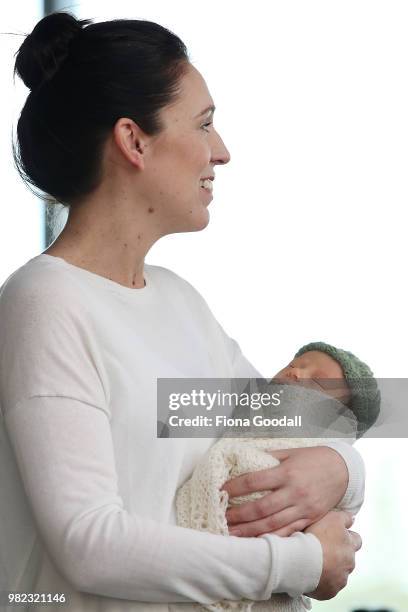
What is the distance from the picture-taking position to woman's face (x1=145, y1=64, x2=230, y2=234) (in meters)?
1.46

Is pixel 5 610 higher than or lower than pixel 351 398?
lower

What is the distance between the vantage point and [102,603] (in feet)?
4.26

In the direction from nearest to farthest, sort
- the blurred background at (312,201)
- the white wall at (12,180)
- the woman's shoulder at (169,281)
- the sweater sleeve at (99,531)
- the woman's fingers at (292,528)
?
the sweater sleeve at (99,531)
the woman's fingers at (292,528)
the woman's shoulder at (169,281)
the white wall at (12,180)
the blurred background at (312,201)

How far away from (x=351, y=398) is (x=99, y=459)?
610 mm

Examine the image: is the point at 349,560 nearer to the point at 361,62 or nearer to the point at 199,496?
the point at 199,496

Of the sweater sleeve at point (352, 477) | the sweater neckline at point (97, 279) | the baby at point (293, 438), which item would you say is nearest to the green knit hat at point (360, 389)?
the baby at point (293, 438)

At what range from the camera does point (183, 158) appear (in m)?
1.46

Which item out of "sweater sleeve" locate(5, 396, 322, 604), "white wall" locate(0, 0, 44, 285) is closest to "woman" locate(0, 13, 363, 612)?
"sweater sleeve" locate(5, 396, 322, 604)

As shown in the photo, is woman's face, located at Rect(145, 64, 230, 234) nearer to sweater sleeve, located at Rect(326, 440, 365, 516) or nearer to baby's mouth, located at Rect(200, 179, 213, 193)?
baby's mouth, located at Rect(200, 179, 213, 193)

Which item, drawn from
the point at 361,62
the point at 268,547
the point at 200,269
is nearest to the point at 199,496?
the point at 268,547

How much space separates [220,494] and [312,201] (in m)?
1.87

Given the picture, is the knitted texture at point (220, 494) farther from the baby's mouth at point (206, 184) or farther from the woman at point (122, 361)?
the baby's mouth at point (206, 184)

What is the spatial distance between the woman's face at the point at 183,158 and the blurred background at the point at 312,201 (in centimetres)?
159

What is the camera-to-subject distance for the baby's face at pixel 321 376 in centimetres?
168
